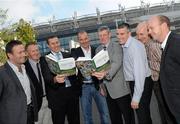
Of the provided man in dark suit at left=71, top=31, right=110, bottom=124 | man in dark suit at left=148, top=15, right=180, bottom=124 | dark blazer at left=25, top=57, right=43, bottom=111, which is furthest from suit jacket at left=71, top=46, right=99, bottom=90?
man in dark suit at left=148, top=15, right=180, bottom=124

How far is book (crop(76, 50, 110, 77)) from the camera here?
18.4 feet

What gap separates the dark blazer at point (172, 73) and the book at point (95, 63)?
1490mm

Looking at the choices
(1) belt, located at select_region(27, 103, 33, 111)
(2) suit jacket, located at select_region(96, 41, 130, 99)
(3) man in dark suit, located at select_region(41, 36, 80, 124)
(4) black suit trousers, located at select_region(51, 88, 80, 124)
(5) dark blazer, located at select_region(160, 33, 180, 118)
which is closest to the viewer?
(5) dark blazer, located at select_region(160, 33, 180, 118)

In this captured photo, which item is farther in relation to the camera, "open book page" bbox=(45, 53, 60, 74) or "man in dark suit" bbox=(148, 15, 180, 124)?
"open book page" bbox=(45, 53, 60, 74)

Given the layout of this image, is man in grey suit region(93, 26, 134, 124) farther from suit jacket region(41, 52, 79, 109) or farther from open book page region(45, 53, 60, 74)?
open book page region(45, 53, 60, 74)

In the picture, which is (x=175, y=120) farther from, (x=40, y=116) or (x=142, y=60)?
(x=40, y=116)

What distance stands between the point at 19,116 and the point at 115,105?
1.94m

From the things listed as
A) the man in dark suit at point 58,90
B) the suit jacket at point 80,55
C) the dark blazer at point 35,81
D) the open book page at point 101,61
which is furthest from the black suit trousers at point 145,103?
the dark blazer at point 35,81

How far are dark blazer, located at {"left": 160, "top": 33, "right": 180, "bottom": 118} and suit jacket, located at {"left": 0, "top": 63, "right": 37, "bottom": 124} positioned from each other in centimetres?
200

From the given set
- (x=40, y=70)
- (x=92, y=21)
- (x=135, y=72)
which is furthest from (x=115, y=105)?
(x=92, y=21)

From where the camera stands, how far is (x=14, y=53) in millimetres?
5332

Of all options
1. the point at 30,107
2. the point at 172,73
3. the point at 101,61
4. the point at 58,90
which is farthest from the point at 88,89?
the point at 172,73

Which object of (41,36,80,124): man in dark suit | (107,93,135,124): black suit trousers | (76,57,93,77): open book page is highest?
(76,57,93,77): open book page

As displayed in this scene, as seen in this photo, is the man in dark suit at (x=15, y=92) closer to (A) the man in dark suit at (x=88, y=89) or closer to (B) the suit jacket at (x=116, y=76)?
(A) the man in dark suit at (x=88, y=89)
